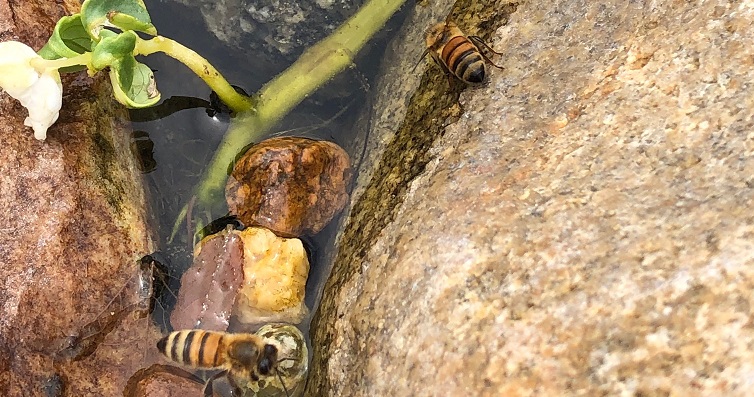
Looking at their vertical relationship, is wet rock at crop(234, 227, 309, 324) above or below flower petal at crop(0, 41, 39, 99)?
below

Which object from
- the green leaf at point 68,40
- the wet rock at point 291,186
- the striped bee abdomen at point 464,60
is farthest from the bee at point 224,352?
the striped bee abdomen at point 464,60

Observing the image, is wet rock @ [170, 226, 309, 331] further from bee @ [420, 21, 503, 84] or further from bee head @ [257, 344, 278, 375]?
bee @ [420, 21, 503, 84]

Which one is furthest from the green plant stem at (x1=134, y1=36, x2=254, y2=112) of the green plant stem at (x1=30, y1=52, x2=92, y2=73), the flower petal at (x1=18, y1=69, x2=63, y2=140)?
the flower petal at (x1=18, y1=69, x2=63, y2=140)

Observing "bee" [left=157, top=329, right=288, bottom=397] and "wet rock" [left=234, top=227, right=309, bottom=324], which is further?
"wet rock" [left=234, top=227, right=309, bottom=324]

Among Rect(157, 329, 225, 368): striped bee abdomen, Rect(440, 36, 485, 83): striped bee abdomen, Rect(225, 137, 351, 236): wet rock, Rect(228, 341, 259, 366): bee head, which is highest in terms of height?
Rect(440, 36, 485, 83): striped bee abdomen

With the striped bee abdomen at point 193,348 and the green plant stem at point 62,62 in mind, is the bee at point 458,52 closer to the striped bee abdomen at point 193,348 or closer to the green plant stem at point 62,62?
the green plant stem at point 62,62

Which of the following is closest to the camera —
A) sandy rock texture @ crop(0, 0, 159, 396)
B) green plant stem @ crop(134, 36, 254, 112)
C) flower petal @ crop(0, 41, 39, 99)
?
flower petal @ crop(0, 41, 39, 99)
